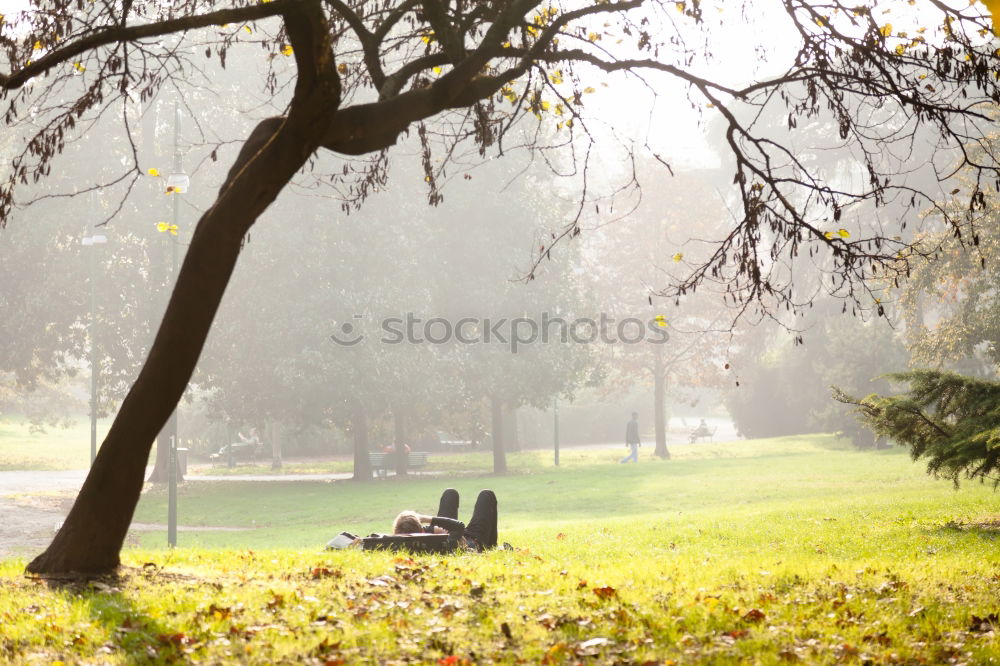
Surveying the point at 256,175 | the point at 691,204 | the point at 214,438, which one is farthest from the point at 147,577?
the point at 214,438

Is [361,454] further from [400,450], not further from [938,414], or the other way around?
[938,414]

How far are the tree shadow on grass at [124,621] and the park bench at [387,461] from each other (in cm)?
2639

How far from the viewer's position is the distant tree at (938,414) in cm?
1253

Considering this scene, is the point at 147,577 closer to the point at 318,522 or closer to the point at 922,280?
the point at 318,522

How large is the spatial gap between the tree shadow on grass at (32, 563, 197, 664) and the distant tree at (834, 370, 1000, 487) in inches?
377

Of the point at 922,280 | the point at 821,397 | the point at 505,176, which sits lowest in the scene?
the point at 821,397

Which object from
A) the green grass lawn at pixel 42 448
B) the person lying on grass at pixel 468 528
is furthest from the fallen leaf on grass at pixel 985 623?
the green grass lawn at pixel 42 448

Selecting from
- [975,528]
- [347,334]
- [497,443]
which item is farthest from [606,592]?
[497,443]

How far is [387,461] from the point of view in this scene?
116ft

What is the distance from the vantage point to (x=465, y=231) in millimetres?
34250

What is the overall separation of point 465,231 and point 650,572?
84.9ft

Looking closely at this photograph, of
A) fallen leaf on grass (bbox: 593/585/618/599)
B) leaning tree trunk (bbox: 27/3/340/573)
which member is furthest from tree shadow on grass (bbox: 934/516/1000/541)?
leaning tree trunk (bbox: 27/3/340/573)

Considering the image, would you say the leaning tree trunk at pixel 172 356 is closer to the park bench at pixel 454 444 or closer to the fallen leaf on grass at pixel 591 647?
the fallen leaf on grass at pixel 591 647

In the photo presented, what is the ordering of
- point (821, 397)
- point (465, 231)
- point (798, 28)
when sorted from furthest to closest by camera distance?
point (821, 397)
point (465, 231)
point (798, 28)
